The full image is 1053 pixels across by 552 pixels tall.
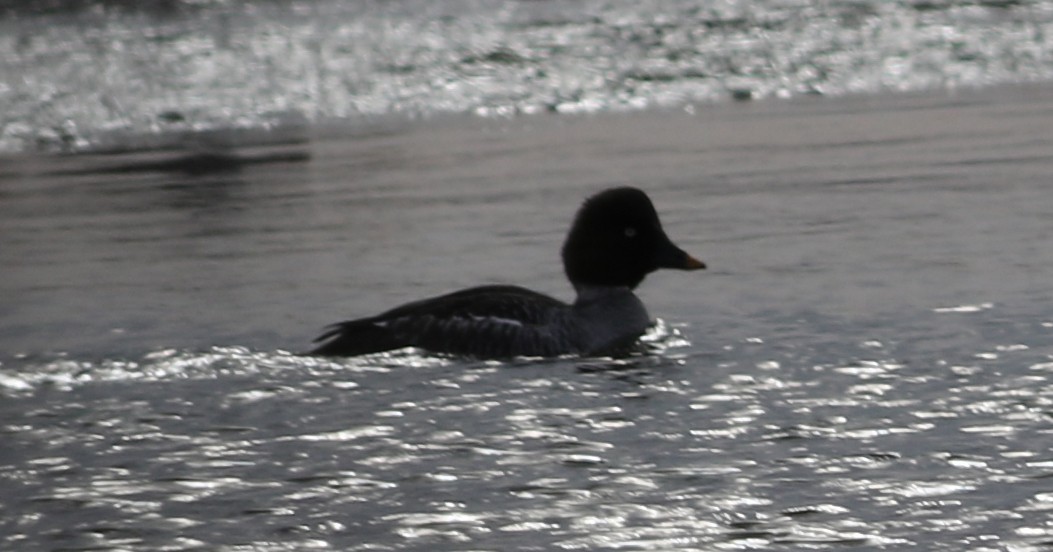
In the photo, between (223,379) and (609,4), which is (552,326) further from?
(609,4)

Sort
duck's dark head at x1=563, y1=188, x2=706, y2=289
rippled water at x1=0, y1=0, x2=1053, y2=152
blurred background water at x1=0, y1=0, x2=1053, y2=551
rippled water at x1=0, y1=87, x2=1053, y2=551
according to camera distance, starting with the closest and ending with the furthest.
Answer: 1. rippled water at x1=0, y1=87, x2=1053, y2=551
2. blurred background water at x1=0, y1=0, x2=1053, y2=551
3. duck's dark head at x1=563, y1=188, x2=706, y2=289
4. rippled water at x1=0, y1=0, x2=1053, y2=152

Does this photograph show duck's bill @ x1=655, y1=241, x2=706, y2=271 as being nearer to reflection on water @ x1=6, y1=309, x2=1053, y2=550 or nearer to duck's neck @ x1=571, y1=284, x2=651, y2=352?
duck's neck @ x1=571, y1=284, x2=651, y2=352

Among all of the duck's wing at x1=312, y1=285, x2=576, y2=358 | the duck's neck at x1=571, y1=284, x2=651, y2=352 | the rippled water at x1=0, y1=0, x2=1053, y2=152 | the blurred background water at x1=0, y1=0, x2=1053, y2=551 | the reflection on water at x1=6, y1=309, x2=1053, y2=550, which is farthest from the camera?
the rippled water at x1=0, y1=0, x2=1053, y2=152

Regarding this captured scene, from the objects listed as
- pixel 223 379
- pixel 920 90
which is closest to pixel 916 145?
pixel 920 90

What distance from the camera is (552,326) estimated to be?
10.2m

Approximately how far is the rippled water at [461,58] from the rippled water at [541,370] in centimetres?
531

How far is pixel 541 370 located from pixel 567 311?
2.52 ft

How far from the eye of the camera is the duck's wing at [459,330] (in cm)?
1005

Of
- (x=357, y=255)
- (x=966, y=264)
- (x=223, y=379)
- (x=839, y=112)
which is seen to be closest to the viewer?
(x=223, y=379)

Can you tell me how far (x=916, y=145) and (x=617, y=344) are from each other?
787 centimetres

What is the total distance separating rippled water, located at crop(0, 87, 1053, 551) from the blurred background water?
0.10ft

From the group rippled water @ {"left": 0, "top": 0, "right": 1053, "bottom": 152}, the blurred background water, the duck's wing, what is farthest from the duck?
rippled water @ {"left": 0, "top": 0, "right": 1053, "bottom": 152}

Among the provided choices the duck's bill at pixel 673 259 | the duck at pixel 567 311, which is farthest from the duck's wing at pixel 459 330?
the duck's bill at pixel 673 259

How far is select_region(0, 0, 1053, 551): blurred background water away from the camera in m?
6.95
